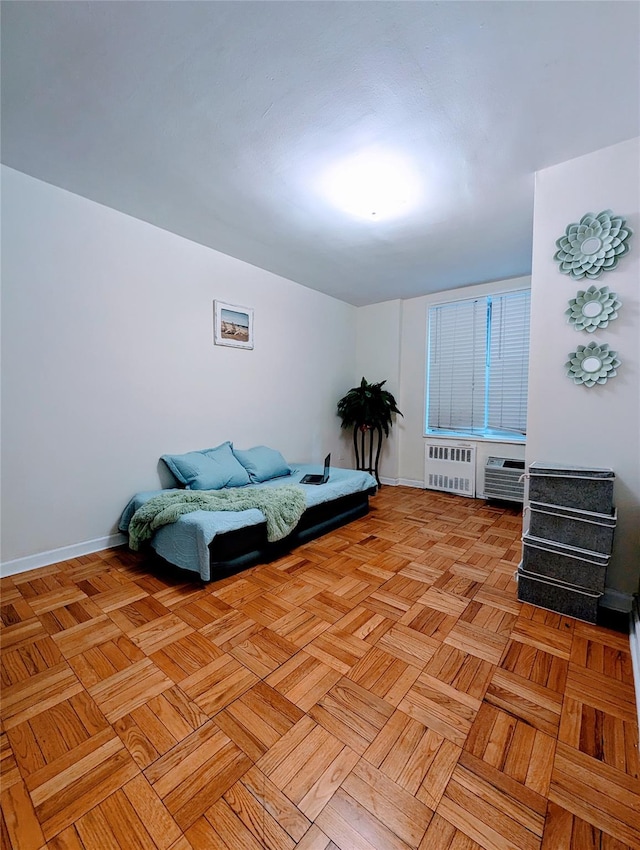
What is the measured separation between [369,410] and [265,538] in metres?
2.48

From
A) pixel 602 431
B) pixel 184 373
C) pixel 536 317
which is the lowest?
pixel 602 431

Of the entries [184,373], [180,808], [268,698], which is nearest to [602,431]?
[268,698]

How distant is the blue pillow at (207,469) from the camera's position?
9.19 feet

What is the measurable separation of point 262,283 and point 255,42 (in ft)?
7.73

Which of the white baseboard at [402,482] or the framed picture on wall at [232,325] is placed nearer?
the framed picture on wall at [232,325]

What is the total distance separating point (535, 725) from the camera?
1178mm

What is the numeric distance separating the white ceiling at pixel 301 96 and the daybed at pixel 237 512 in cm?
202

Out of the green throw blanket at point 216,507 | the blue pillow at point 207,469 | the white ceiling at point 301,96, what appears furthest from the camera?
the blue pillow at point 207,469

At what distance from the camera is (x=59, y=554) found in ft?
7.68

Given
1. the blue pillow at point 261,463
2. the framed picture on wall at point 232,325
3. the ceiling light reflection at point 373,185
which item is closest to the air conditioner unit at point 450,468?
the blue pillow at point 261,463

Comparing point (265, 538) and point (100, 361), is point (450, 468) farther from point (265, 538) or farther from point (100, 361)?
point (100, 361)

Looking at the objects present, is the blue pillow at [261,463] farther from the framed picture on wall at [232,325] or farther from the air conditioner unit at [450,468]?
the air conditioner unit at [450,468]

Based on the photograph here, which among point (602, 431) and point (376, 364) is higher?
point (376, 364)

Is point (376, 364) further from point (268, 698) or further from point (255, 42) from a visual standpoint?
point (268, 698)
